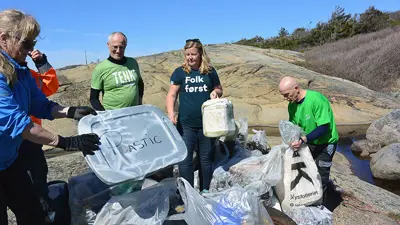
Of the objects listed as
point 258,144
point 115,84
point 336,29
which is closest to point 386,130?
point 258,144

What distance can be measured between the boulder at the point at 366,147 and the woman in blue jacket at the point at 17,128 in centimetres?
704

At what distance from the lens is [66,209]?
294 cm

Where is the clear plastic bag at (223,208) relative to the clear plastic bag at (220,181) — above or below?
above

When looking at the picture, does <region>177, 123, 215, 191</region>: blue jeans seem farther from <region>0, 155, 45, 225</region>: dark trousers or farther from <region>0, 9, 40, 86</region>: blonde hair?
<region>0, 9, 40, 86</region>: blonde hair

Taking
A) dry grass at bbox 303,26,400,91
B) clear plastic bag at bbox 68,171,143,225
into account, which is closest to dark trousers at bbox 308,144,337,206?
clear plastic bag at bbox 68,171,143,225

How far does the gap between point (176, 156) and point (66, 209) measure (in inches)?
41.4

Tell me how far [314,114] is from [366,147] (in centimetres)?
511

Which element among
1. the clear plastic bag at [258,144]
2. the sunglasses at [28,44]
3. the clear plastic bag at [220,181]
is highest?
the sunglasses at [28,44]

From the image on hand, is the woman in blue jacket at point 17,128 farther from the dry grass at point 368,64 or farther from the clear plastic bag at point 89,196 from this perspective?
the dry grass at point 368,64

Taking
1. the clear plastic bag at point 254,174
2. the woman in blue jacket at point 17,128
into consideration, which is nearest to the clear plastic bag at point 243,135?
the clear plastic bag at point 254,174

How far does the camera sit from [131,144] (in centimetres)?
252

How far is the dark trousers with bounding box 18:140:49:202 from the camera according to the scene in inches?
101

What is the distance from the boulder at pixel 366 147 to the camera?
8.00 m

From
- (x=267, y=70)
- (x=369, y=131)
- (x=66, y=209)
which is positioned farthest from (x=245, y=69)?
(x=66, y=209)
